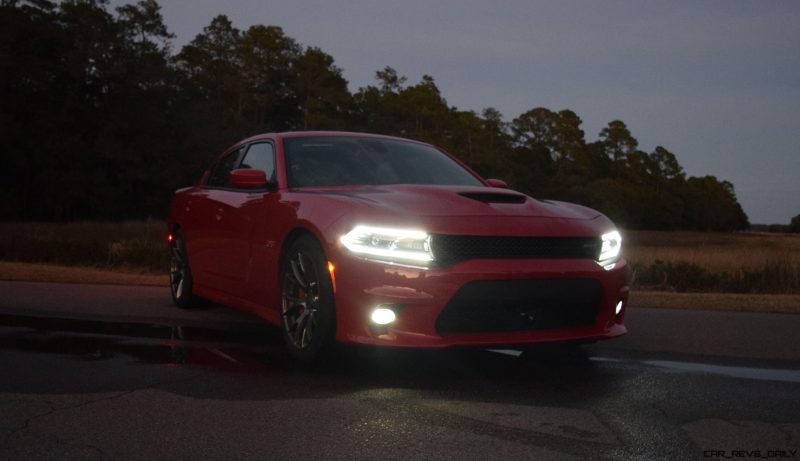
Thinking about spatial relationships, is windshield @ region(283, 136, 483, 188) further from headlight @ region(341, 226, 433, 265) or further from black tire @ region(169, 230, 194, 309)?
black tire @ region(169, 230, 194, 309)

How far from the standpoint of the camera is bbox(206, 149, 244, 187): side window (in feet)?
25.2

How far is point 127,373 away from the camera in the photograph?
5.26 m

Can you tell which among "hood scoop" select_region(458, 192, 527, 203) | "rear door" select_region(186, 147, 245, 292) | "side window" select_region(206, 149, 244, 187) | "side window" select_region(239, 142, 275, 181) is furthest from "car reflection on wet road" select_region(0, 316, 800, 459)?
"side window" select_region(206, 149, 244, 187)

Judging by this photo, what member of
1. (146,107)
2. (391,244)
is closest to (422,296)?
(391,244)

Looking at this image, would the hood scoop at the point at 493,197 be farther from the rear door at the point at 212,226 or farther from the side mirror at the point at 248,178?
the rear door at the point at 212,226

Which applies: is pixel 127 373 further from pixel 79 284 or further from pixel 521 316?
pixel 79 284

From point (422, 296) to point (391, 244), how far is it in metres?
0.38

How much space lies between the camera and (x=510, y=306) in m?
4.95

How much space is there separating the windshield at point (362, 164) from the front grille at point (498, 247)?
136 cm

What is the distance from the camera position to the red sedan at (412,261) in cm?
490

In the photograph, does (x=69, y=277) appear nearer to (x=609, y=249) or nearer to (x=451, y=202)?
(x=451, y=202)

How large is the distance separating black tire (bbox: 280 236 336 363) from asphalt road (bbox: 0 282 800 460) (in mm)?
174

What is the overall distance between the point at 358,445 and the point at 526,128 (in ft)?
286

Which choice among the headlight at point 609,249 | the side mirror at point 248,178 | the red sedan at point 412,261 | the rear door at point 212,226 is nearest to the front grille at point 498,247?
the red sedan at point 412,261
